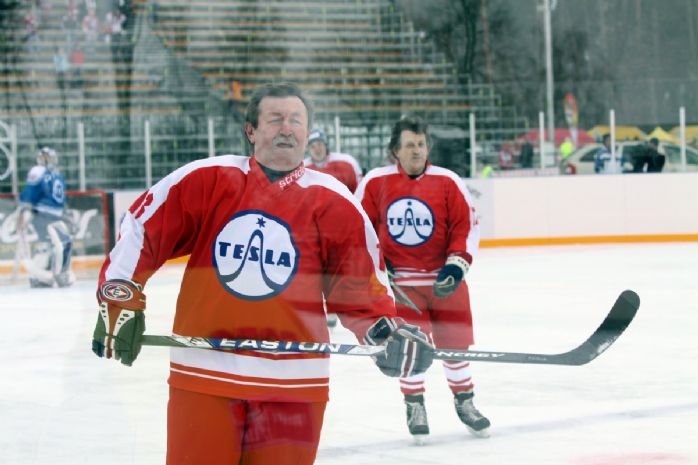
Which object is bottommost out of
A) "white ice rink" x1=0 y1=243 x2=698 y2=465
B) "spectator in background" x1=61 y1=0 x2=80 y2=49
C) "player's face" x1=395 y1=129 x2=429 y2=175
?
"white ice rink" x1=0 y1=243 x2=698 y2=465

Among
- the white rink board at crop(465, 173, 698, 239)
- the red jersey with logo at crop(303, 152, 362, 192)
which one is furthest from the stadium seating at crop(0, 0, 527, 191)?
the red jersey with logo at crop(303, 152, 362, 192)

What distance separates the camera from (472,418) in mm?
3686

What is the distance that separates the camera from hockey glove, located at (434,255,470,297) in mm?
3715

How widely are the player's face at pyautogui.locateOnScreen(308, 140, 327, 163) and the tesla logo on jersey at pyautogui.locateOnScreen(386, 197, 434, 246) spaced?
8.22ft

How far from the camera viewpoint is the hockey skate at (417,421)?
3.61 metres

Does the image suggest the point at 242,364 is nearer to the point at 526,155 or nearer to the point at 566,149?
the point at 526,155

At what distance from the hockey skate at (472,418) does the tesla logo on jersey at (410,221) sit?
20.0 inches

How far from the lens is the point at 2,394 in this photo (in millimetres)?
4531

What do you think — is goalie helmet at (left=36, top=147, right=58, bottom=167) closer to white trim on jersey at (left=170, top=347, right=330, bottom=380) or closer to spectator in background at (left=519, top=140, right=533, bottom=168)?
spectator in background at (left=519, top=140, right=533, bottom=168)

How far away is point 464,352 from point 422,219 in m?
1.77

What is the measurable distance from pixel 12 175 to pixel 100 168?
1.45 m

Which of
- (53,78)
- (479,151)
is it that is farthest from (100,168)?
(479,151)

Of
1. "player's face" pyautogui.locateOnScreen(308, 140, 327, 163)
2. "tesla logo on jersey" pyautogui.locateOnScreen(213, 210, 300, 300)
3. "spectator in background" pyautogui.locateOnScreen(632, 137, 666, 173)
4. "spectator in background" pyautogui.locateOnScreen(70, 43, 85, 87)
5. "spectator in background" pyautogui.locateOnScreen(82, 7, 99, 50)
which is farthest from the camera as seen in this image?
"spectator in background" pyautogui.locateOnScreen(82, 7, 99, 50)

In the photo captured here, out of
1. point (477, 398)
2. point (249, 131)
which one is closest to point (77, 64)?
point (477, 398)
